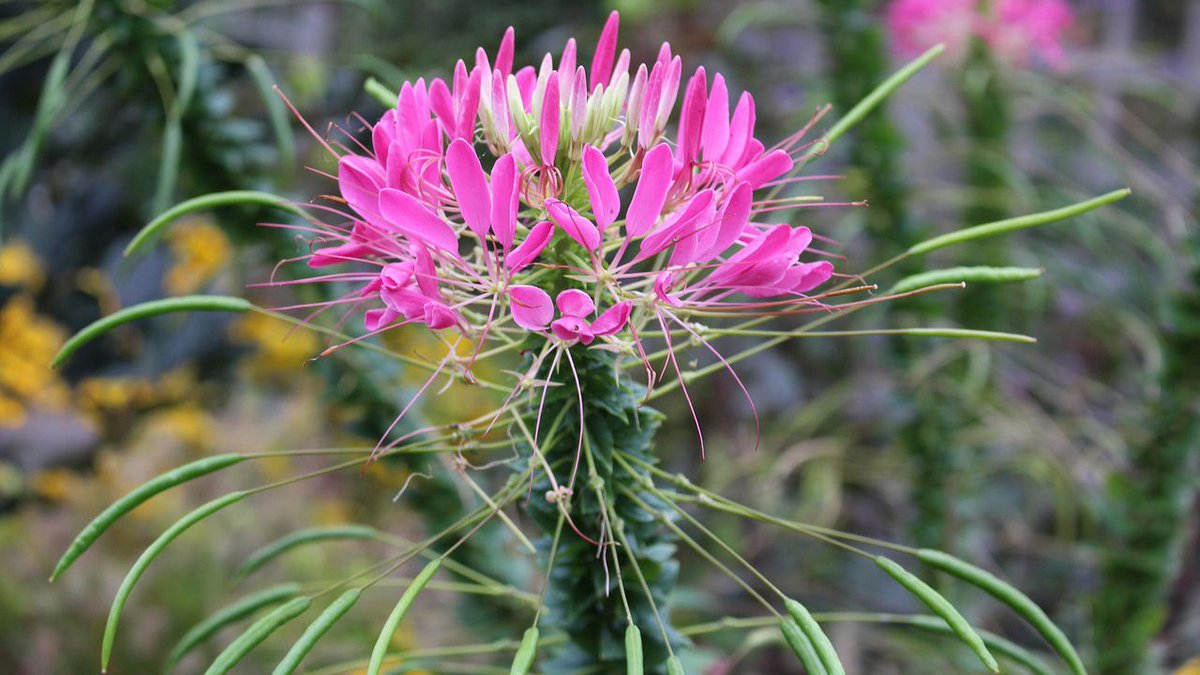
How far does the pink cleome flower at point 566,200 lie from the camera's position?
16.8 inches

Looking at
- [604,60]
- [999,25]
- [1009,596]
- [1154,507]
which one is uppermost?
[999,25]

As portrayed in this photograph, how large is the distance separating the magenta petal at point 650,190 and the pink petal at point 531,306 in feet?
0.20

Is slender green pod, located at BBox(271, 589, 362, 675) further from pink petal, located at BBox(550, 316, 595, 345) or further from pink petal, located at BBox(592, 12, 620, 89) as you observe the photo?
pink petal, located at BBox(592, 12, 620, 89)

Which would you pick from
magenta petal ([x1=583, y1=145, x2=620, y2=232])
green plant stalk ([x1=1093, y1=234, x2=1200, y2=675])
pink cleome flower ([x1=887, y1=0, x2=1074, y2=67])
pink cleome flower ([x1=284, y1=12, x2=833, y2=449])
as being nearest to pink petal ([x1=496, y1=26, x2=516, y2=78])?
pink cleome flower ([x1=284, y1=12, x2=833, y2=449])

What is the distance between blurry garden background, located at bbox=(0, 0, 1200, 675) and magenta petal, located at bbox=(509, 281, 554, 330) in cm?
27

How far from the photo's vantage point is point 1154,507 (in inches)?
35.0

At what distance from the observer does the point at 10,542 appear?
156cm

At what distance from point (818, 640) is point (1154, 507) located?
702 millimetres

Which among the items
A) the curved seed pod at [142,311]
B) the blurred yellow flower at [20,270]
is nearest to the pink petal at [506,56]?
the curved seed pod at [142,311]

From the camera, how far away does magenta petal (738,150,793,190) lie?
0.46 m

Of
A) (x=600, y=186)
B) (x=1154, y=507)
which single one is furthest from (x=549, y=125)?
(x=1154, y=507)

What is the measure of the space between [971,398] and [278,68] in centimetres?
145

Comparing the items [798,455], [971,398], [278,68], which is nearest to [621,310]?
[971,398]

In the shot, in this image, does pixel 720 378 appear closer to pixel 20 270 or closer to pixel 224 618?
pixel 224 618
